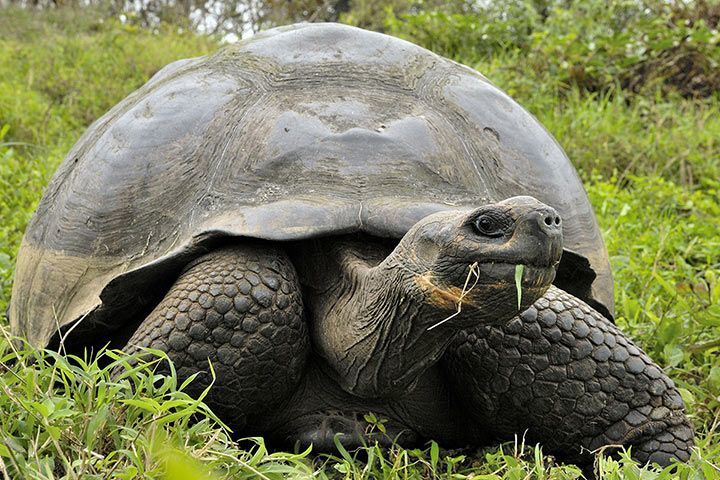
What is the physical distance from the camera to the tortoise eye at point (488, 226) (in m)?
1.96

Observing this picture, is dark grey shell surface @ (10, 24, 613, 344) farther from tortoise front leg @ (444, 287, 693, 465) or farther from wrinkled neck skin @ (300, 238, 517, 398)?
tortoise front leg @ (444, 287, 693, 465)

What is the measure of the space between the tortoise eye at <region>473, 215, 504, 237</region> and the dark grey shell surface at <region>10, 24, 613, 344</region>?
1.69 ft

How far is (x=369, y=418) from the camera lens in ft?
8.65

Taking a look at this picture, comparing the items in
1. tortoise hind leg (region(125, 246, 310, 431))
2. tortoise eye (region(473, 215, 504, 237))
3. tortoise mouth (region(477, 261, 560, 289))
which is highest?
tortoise eye (region(473, 215, 504, 237))

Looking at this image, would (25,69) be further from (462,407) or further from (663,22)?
(462,407)

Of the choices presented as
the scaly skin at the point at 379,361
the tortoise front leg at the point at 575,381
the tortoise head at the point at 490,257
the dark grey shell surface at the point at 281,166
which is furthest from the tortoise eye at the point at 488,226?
the tortoise front leg at the point at 575,381

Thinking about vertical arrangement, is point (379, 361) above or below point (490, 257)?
below

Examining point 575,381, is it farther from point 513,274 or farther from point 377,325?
point 513,274

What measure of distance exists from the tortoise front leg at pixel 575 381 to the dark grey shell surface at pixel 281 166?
38 cm

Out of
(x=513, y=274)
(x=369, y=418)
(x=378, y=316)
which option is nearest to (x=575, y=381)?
(x=369, y=418)

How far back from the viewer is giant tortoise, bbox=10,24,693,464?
2.47m

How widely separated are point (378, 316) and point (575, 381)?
2.21ft

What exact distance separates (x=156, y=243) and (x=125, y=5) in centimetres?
916

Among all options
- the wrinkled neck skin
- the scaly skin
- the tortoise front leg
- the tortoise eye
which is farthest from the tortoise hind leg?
the tortoise eye
